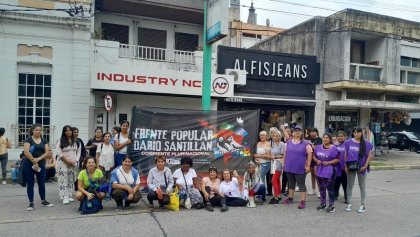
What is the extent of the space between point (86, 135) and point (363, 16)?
48.6ft

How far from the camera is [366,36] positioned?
63.1 ft

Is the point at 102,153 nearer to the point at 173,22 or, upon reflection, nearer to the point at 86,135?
→ the point at 86,135

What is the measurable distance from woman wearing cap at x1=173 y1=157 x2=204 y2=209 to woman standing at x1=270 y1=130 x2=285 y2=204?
1.74 meters

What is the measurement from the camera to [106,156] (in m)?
7.91

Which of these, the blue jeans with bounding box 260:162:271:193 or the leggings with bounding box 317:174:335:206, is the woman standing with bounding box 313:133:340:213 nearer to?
the leggings with bounding box 317:174:335:206

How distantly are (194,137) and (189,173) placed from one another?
133 cm

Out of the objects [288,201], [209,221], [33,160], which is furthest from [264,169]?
[33,160]

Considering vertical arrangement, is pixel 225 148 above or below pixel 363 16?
below

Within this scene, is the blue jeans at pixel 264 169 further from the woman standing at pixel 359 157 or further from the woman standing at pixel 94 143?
the woman standing at pixel 94 143

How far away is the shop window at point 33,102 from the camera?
13.5 meters

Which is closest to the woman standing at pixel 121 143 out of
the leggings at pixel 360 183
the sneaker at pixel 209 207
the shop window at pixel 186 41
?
the sneaker at pixel 209 207

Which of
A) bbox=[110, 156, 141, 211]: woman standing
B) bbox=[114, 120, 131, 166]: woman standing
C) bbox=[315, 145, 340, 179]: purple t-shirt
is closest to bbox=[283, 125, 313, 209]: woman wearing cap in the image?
bbox=[315, 145, 340, 179]: purple t-shirt

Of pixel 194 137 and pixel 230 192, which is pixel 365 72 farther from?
pixel 230 192

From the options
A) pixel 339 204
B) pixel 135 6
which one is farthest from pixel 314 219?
pixel 135 6
